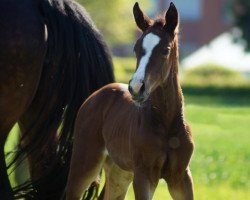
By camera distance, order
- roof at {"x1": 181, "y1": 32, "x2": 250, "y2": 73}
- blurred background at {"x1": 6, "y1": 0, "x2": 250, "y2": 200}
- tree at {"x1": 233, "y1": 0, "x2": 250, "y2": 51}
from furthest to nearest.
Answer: roof at {"x1": 181, "y1": 32, "x2": 250, "y2": 73}, tree at {"x1": 233, "y1": 0, "x2": 250, "y2": 51}, blurred background at {"x1": 6, "y1": 0, "x2": 250, "y2": 200}

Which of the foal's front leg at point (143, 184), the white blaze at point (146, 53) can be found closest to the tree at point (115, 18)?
the foal's front leg at point (143, 184)

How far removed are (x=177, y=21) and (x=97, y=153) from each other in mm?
1375

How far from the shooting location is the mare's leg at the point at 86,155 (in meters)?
6.13

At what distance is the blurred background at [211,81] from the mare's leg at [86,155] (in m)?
0.95

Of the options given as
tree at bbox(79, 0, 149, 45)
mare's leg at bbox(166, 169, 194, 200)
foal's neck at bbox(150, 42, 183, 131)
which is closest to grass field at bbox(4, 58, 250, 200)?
mare's leg at bbox(166, 169, 194, 200)

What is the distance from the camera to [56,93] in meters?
6.80

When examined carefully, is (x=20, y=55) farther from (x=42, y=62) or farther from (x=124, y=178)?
(x=124, y=178)

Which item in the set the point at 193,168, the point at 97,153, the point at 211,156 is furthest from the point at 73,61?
the point at 211,156

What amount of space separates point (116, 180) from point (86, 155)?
0.42 m

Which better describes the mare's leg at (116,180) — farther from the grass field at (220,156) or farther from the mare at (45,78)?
the grass field at (220,156)

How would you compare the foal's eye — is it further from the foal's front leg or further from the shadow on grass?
the shadow on grass

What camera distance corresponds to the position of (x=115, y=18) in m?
42.2

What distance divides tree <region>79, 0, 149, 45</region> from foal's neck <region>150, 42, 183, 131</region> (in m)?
30.9

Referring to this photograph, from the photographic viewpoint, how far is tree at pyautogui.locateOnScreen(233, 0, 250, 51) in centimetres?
3884
